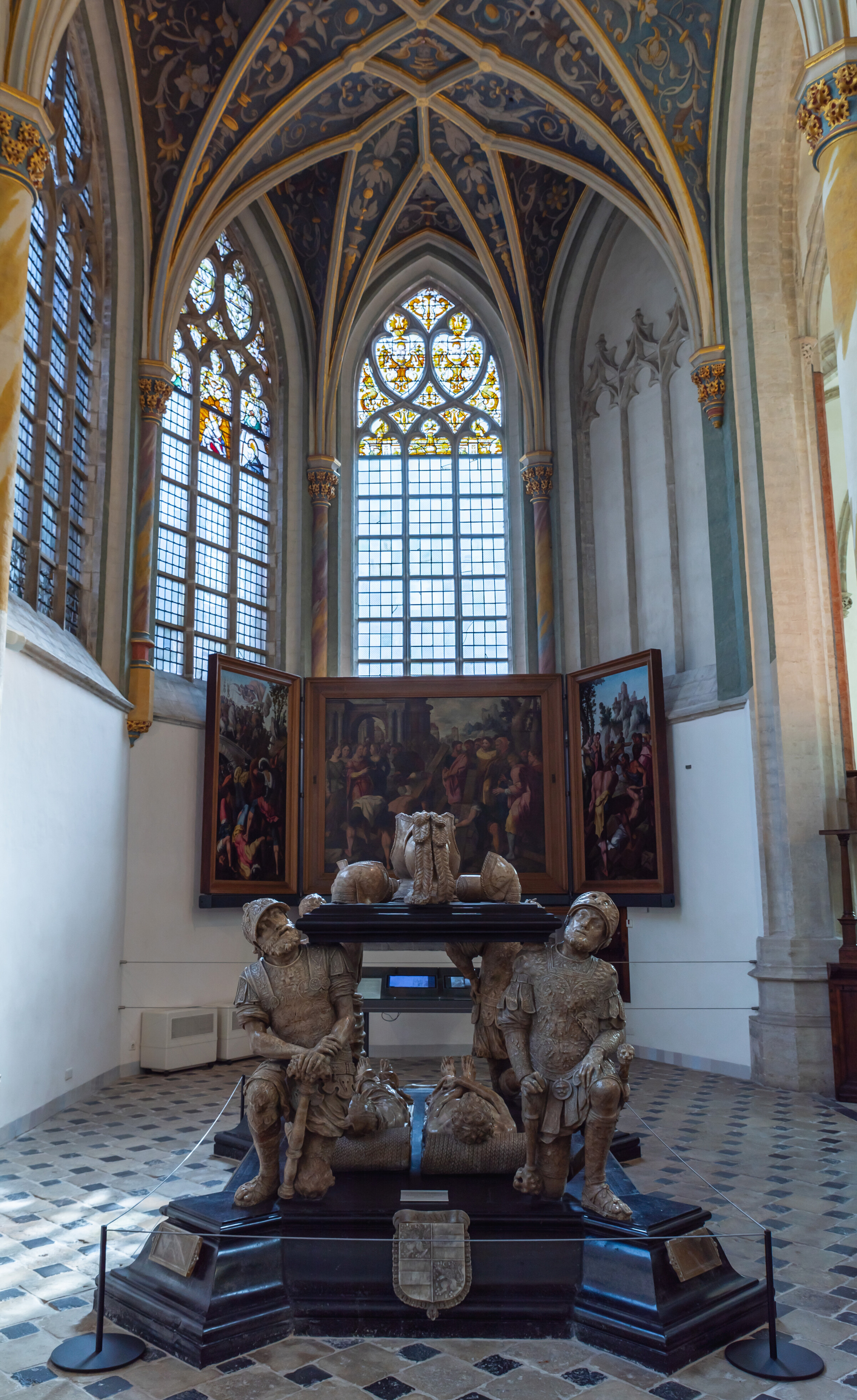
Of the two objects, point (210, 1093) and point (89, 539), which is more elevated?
point (89, 539)

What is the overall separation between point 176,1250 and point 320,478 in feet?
40.6

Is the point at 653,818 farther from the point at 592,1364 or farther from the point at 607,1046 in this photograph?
the point at 592,1364

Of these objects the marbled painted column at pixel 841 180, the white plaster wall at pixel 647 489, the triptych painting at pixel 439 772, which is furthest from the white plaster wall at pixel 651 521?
the marbled painted column at pixel 841 180

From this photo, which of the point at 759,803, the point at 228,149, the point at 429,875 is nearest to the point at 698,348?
the point at 759,803

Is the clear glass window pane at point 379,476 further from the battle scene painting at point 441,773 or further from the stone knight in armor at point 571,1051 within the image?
the stone knight in armor at point 571,1051

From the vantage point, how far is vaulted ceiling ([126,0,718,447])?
1245 cm

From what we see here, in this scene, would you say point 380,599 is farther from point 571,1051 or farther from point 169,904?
point 571,1051

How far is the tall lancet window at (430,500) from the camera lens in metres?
16.3

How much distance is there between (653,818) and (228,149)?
1009 centimetres

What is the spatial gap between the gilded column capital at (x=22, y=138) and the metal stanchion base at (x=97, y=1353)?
25.8 feet

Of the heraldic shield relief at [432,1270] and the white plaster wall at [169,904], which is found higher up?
the white plaster wall at [169,904]

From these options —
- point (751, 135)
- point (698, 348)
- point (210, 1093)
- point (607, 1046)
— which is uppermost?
point (751, 135)

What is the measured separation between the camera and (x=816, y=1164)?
7.73 metres

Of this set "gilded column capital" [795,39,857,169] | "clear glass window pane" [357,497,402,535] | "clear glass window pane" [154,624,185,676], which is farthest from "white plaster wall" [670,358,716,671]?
"clear glass window pane" [154,624,185,676]
